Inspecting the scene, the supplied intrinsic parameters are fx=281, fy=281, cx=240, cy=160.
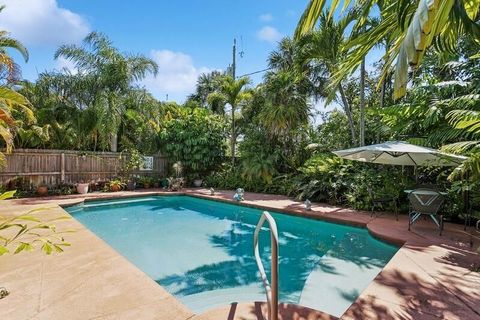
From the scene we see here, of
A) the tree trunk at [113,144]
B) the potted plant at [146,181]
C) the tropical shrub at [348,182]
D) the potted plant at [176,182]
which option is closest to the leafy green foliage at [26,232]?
the tropical shrub at [348,182]

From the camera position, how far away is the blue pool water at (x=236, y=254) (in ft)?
13.2

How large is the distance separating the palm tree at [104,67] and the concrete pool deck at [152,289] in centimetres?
853

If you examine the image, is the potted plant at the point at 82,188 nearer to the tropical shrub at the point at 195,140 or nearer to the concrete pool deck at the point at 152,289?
the tropical shrub at the point at 195,140

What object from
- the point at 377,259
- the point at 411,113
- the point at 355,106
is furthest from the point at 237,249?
the point at 355,106

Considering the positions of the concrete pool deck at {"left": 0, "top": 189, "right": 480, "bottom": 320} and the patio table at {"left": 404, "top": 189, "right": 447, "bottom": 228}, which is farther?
the patio table at {"left": 404, "top": 189, "right": 447, "bottom": 228}

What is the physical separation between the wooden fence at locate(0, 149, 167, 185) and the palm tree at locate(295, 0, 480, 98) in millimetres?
12555

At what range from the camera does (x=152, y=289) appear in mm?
3189

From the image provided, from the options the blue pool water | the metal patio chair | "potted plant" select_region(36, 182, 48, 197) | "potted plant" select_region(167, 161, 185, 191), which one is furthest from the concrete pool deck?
"potted plant" select_region(167, 161, 185, 191)

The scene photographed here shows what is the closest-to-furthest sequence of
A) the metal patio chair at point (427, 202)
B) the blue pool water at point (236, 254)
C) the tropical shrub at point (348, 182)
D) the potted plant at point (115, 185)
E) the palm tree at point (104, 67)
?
the blue pool water at point (236, 254)
the metal patio chair at point (427, 202)
the tropical shrub at point (348, 182)
the palm tree at point (104, 67)
the potted plant at point (115, 185)

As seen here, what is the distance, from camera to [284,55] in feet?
48.2

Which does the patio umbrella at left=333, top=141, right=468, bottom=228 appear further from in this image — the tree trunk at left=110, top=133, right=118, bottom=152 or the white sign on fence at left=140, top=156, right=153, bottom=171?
the tree trunk at left=110, top=133, right=118, bottom=152

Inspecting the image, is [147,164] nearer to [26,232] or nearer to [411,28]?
[26,232]

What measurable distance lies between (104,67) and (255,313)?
12727 millimetres

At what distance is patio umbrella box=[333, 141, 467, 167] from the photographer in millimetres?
5812
